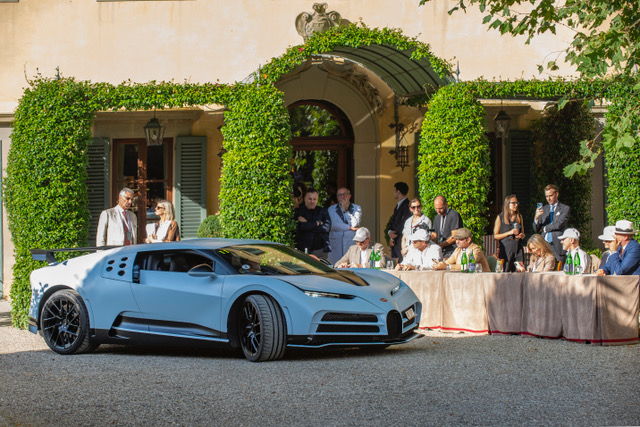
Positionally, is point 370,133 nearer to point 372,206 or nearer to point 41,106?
point 372,206

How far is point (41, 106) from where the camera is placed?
13.3 meters

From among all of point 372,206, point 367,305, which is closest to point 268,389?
point 367,305

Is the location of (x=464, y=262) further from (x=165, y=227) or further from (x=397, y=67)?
(x=397, y=67)

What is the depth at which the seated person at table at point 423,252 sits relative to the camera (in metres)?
12.2

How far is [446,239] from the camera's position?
12.9 metres

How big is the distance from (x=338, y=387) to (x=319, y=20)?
10.2 meters

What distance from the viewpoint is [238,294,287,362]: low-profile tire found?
343 inches

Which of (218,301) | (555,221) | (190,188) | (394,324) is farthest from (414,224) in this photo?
(190,188)

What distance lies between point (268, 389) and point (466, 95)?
7582mm

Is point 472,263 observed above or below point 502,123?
below

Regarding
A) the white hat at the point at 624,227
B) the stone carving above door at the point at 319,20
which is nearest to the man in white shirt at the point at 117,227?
the stone carving above door at the point at 319,20

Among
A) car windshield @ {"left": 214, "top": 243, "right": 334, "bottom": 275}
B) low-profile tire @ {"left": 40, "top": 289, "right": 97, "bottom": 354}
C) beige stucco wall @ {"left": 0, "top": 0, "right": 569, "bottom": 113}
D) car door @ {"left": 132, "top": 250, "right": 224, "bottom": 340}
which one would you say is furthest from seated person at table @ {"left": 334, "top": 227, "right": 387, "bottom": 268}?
beige stucco wall @ {"left": 0, "top": 0, "right": 569, "bottom": 113}

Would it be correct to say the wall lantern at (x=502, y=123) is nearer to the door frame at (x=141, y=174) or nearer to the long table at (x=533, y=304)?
the long table at (x=533, y=304)

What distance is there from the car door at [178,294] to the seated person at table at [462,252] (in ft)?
12.2
